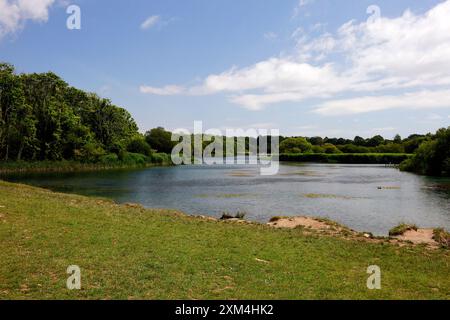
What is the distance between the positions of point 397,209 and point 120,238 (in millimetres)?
28860

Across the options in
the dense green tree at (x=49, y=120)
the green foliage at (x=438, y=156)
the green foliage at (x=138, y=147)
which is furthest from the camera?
the green foliage at (x=138, y=147)

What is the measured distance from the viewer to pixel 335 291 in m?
11.4

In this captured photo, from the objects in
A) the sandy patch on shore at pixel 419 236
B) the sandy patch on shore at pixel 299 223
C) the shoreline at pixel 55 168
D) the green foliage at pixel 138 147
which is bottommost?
the sandy patch on shore at pixel 419 236

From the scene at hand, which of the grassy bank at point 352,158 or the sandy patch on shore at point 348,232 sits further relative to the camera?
the grassy bank at point 352,158

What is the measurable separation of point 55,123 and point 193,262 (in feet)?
287

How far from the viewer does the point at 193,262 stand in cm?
1378

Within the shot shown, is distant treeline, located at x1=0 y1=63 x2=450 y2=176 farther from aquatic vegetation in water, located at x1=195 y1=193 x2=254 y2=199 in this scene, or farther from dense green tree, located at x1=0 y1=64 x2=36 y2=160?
aquatic vegetation in water, located at x1=195 y1=193 x2=254 y2=199

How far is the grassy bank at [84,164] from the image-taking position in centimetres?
7969

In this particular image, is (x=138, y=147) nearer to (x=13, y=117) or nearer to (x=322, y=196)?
(x=13, y=117)

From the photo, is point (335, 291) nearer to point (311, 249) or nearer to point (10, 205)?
point (311, 249)

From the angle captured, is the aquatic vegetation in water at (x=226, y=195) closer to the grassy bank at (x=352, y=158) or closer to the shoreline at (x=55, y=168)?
the shoreline at (x=55, y=168)

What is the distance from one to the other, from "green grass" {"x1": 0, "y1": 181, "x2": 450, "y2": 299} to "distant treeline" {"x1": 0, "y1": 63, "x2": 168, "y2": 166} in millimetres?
70147

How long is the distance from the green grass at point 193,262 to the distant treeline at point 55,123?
70147 millimetres

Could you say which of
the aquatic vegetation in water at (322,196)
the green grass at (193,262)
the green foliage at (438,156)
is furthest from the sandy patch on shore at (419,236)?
the green foliage at (438,156)
